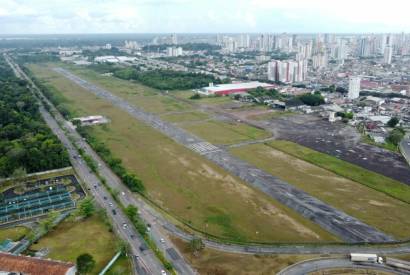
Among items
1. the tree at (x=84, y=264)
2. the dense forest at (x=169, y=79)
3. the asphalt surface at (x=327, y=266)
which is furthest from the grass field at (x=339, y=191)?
the dense forest at (x=169, y=79)

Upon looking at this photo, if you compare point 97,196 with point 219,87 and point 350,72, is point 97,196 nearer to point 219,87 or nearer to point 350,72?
point 219,87

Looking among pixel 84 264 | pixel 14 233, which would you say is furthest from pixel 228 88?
pixel 84 264

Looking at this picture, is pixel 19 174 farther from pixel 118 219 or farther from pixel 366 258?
pixel 366 258

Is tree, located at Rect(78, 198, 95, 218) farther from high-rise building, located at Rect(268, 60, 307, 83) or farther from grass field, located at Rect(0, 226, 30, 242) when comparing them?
high-rise building, located at Rect(268, 60, 307, 83)

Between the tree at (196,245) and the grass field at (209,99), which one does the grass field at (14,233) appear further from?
the grass field at (209,99)

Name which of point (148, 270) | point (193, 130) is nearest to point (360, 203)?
point (148, 270)
